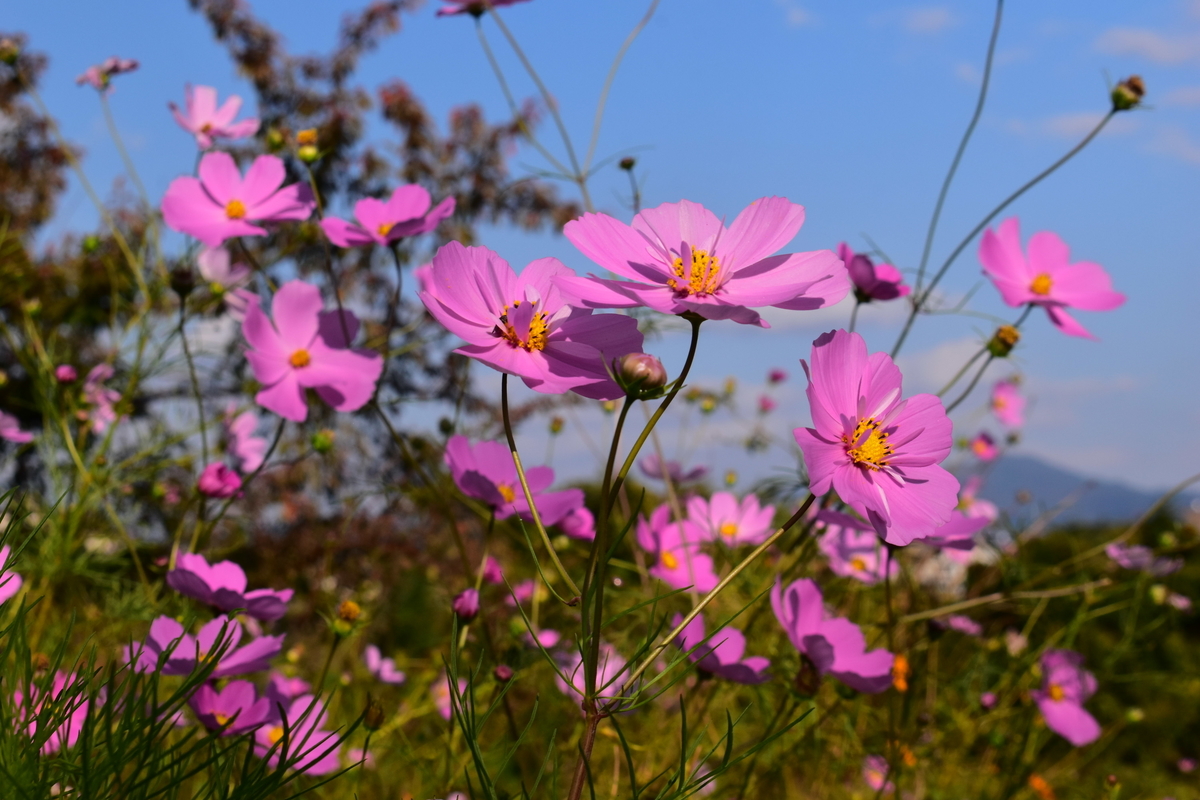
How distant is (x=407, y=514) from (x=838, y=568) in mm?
2842

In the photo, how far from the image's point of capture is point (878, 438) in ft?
1.92

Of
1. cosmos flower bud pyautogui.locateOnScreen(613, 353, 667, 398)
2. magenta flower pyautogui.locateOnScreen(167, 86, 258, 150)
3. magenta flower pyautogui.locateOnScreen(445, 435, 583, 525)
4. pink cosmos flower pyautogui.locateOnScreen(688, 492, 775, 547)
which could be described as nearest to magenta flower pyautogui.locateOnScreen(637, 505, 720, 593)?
pink cosmos flower pyautogui.locateOnScreen(688, 492, 775, 547)

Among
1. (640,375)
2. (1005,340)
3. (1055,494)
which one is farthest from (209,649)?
(1055,494)

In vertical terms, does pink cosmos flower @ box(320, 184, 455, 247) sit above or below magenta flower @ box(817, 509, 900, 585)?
above

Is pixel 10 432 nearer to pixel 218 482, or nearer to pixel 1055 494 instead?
pixel 218 482

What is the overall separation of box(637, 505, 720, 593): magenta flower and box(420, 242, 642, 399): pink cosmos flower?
1.74ft

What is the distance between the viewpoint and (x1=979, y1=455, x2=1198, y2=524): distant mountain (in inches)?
72.2

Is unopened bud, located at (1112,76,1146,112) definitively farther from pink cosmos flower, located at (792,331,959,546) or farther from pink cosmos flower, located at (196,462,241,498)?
pink cosmos flower, located at (196,462,241,498)

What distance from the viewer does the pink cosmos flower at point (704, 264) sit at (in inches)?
20.5

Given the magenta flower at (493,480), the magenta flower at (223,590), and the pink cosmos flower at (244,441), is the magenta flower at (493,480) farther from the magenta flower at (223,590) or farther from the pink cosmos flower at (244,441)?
the pink cosmos flower at (244,441)

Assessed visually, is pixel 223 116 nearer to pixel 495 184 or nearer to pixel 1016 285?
pixel 1016 285

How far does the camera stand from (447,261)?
0.58 m

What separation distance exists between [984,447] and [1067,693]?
1303 mm

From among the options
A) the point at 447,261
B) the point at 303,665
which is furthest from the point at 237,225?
the point at 303,665
